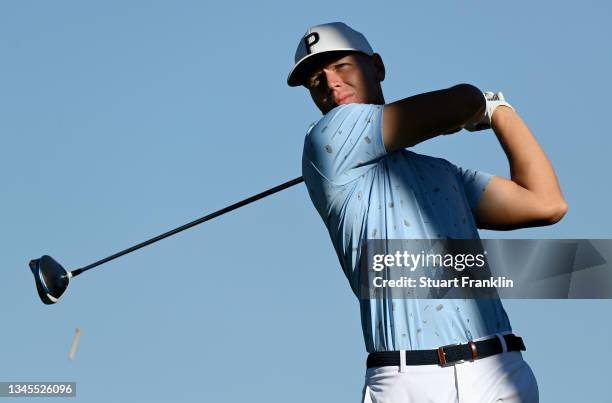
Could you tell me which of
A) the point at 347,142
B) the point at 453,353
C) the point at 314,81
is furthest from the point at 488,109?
the point at 453,353

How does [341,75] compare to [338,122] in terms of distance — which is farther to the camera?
[341,75]

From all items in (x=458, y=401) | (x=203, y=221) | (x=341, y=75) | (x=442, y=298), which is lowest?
(x=458, y=401)

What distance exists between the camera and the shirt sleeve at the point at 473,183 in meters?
5.11

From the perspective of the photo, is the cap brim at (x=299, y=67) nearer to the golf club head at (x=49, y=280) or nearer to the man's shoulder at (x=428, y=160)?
the man's shoulder at (x=428, y=160)

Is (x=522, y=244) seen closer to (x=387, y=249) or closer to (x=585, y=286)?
(x=585, y=286)

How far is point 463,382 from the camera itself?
4.45 metres

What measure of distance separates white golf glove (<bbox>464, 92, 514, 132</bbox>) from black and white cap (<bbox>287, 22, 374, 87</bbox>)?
0.54 m

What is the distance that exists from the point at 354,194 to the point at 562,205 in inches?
32.5

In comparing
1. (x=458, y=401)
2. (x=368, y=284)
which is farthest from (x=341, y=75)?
(x=458, y=401)

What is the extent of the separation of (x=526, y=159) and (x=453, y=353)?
0.94 m

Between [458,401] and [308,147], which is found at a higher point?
[308,147]

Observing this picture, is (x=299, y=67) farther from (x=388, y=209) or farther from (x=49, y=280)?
(x=49, y=280)

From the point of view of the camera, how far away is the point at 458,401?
14.6 ft

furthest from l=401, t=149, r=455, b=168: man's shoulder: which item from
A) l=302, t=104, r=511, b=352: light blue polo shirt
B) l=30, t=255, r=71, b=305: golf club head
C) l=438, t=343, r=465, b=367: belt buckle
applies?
l=30, t=255, r=71, b=305: golf club head
